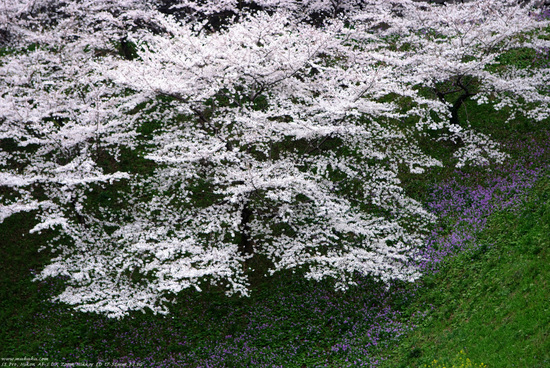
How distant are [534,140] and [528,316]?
12.4 metres

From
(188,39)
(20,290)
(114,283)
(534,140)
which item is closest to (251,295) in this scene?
(114,283)

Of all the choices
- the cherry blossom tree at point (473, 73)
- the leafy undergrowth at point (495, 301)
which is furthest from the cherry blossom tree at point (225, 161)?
the leafy undergrowth at point (495, 301)

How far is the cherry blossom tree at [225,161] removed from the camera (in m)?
12.6

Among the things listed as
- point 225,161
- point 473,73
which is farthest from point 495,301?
point 473,73

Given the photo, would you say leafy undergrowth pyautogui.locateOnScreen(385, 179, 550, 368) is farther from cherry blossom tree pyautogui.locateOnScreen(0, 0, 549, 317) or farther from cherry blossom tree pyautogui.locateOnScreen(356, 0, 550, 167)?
cherry blossom tree pyautogui.locateOnScreen(356, 0, 550, 167)

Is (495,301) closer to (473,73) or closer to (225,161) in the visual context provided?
(225,161)

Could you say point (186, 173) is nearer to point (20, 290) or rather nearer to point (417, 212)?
point (20, 290)

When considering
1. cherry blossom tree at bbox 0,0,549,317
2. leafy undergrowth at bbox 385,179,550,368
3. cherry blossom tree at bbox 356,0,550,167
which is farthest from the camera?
cherry blossom tree at bbox 356,0,550,167

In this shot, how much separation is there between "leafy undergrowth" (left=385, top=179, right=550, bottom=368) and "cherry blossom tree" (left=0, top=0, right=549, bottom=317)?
1.77 metres

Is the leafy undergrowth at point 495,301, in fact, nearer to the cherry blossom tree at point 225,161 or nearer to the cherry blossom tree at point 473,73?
the cherry blossom tree at point 225,161

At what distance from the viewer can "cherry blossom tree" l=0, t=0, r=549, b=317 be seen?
41.2 feet

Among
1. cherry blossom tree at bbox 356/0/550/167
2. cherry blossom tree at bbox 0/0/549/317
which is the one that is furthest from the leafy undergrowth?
cherry blossom tree at bbox 356/0/550/167

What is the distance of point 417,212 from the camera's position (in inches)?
602

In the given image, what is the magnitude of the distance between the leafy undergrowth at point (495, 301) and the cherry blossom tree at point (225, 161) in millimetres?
1771
